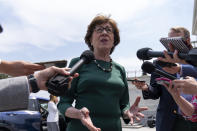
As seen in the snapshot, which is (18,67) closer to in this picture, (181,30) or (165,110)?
(165,110)

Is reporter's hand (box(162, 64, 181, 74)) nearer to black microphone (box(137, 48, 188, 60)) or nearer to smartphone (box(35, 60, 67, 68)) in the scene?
black microphone (box(137, 48, 188, 60))

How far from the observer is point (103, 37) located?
8.36 ft

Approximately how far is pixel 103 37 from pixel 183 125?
3.83ft

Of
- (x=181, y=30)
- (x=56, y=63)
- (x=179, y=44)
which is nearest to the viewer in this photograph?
(x=56, y=63)

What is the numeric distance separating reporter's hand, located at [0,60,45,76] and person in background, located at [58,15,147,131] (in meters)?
0.59

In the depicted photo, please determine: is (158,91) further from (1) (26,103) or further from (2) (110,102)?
(1) (26,103)

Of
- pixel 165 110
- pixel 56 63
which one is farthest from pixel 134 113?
pixel 56 63

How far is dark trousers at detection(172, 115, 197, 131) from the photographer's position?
265 cm

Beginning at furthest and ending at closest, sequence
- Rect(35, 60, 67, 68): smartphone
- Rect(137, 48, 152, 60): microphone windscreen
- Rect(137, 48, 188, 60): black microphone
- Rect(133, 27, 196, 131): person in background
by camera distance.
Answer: Rect(133, 27, 196, 131): person in background
Rect(137, 48, 152, 60): microphone windscreen
Rect(137, 48, 188, 60): black microphone
Rect(35, 60, 67, 68): smartphone

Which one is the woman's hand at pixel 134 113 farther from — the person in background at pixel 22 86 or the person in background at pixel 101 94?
the person in background at pixel 22 86

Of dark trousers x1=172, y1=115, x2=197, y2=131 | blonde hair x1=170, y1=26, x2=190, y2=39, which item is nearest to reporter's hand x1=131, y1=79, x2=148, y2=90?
dark trousers x1=172, y1=115, x2=197, y2=131

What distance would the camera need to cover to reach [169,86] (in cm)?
206

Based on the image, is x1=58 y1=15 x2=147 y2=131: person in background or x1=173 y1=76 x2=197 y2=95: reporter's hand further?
x1=58 y1=15 x2=147 y2=131: person in background

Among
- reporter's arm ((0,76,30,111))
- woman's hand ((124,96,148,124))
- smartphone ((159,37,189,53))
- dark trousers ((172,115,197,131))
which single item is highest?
smartphone ((159,37,189,53))
